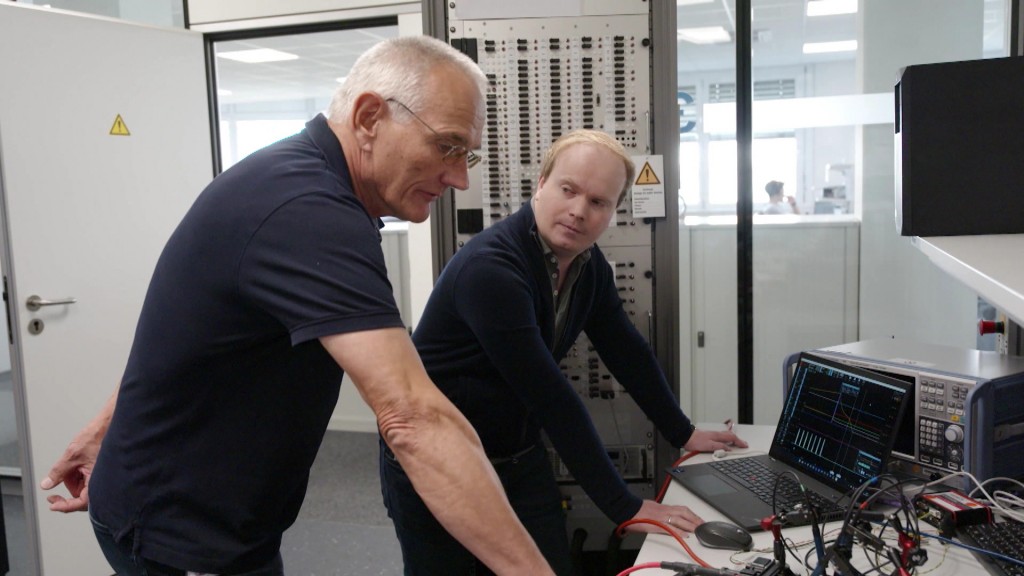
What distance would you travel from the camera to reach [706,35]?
3146 millimetres

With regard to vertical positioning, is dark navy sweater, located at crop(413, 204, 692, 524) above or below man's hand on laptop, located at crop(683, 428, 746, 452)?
above

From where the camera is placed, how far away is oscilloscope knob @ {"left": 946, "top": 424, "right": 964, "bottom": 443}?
1.43 metres

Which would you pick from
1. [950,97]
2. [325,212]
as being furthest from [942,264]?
[325,212]

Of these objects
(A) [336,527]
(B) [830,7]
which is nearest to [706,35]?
(B) [830,7]

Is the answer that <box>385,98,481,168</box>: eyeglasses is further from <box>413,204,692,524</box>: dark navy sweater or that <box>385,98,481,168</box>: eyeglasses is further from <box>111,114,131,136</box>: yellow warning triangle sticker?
<box>111,114,131,136</box>: yellow warning triangle sticker

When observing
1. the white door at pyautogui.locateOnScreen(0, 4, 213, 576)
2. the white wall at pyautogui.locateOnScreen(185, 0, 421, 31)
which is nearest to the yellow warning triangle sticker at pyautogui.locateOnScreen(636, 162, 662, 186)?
the white wall at pyautogui.locateOnScreen(185, 0, 421, 31)

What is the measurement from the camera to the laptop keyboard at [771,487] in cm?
142

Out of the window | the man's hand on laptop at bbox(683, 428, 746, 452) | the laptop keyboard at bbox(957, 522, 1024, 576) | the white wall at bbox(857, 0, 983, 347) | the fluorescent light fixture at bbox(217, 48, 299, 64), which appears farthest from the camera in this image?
the fluorescent light fixture at bbox(217, 48, 299, 64)

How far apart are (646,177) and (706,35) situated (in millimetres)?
1358

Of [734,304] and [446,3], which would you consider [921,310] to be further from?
[446,3]

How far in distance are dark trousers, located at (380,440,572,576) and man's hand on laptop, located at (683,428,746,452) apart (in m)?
0.36

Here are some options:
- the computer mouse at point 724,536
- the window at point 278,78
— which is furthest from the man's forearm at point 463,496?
the window at point 278,78

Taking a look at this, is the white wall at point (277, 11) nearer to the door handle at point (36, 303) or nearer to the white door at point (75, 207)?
the white door at point (75, 207)

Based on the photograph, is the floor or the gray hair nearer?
the gray hair
